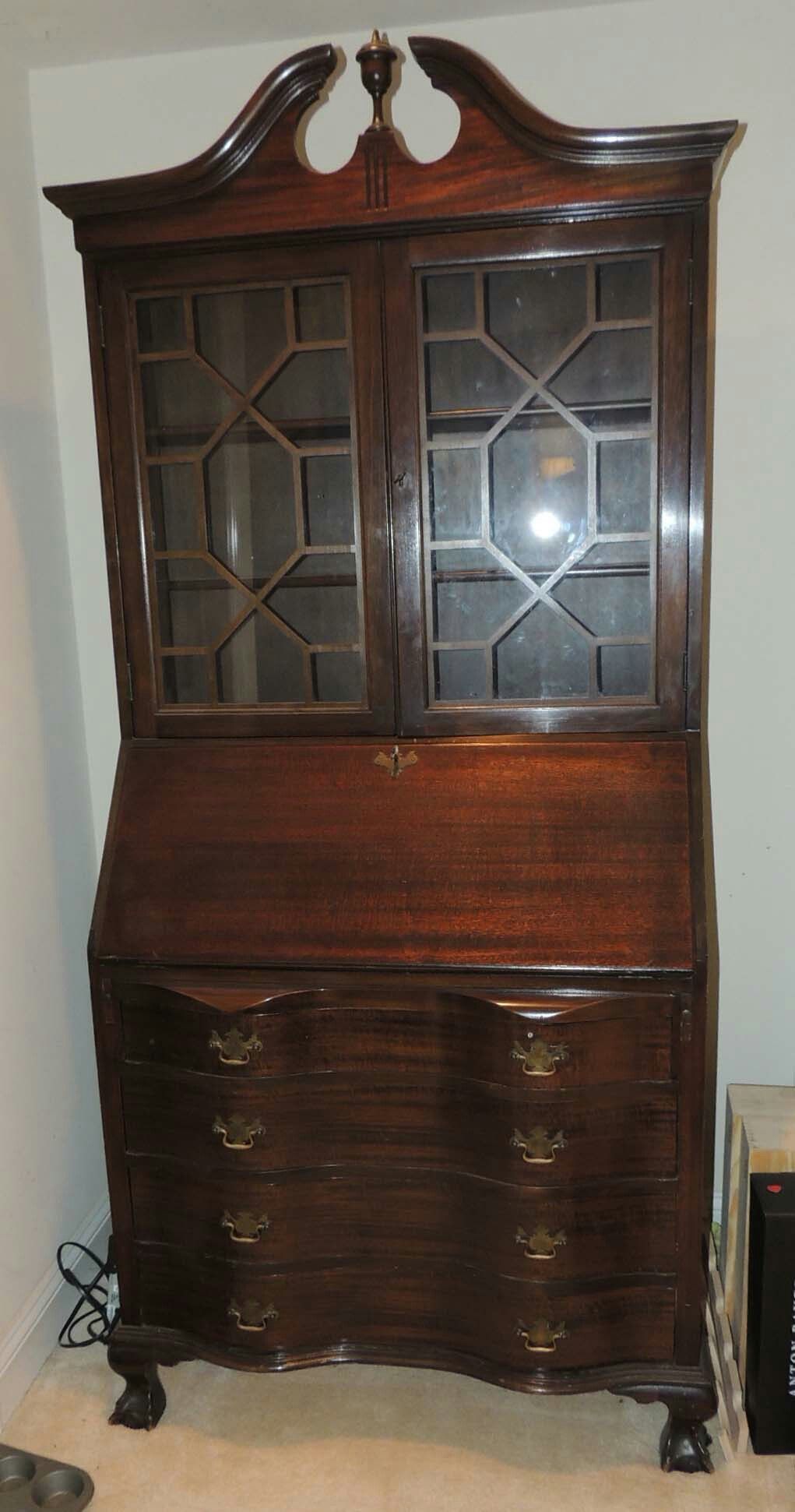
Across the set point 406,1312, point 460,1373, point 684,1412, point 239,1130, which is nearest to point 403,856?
point 239,1130

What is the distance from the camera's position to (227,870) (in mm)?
1685

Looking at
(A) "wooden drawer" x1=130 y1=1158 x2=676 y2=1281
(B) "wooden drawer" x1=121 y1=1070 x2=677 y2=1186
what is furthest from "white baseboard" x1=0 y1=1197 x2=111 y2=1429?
(B) "wooden drawer" x1=121 y1=1070 x2=677 y2=1186

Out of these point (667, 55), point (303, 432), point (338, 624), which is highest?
point (667, 55)

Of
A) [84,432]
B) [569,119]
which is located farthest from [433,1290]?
[569,119]

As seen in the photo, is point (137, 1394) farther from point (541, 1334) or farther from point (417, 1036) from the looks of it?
point (417, 1036)

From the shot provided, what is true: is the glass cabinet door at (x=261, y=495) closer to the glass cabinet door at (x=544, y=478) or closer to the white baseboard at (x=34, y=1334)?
the glass cabinet door at (x=544, y=478)

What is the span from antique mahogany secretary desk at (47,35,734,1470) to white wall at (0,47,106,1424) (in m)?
0.27

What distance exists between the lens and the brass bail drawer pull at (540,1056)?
1.52 m

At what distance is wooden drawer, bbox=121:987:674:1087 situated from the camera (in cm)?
152

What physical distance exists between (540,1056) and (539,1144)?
0.48 ft

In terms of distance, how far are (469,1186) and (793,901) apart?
35.1 inches

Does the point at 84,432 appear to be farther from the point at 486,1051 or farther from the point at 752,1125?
the point at 752,1125

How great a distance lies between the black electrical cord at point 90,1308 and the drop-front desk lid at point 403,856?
80 cm

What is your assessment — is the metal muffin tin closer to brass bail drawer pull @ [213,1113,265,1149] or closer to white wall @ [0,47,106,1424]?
white wall @ [0,47,106,1424]
